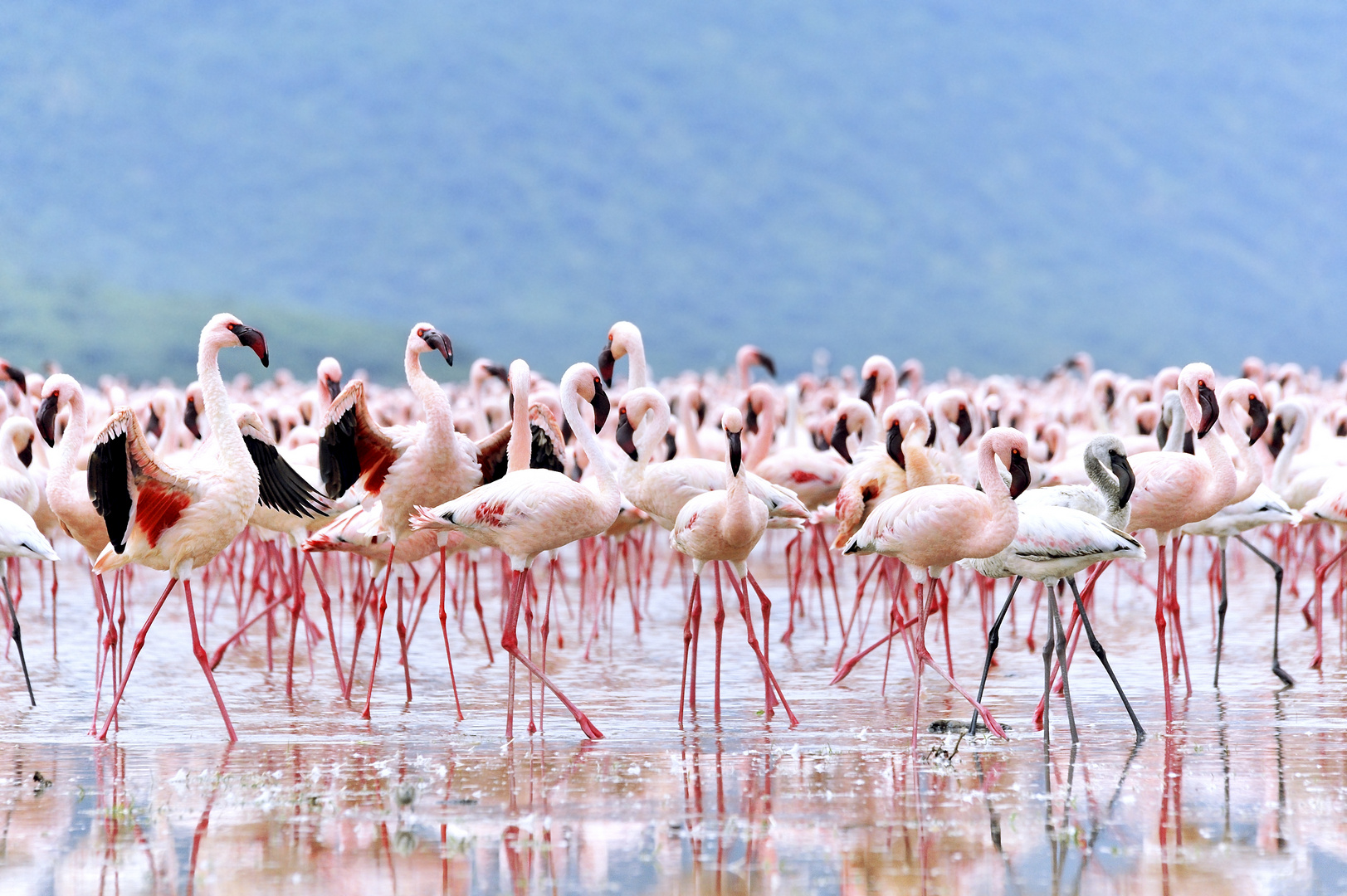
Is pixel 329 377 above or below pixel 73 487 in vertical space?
above

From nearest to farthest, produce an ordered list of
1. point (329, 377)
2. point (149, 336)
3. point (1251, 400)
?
point (1251, 400) → point (329, 377) → point (149, 336)

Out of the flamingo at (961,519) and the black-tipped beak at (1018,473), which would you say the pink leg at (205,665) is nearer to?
the flamingo at (961,519)

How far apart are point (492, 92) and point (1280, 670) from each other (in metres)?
75.2

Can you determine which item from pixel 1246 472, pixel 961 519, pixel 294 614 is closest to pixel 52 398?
pixel 294 614

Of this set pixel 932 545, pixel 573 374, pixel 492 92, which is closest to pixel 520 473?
pixel 573 374

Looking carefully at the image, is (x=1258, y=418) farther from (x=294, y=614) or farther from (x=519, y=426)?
(x=294, y=614)

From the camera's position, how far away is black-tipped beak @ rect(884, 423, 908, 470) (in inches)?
293

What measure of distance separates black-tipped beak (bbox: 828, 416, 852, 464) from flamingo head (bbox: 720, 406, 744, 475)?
2.16 meters

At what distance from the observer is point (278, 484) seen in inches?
283

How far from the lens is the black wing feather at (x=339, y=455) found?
22.9 feet

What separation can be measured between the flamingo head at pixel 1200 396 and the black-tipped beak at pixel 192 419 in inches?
231

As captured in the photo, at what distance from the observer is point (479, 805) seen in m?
5.00

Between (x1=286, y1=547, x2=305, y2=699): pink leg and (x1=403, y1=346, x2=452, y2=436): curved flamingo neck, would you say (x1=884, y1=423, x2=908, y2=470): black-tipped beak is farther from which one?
(x1=286, y1=547, x2=305, y2=699): pink leg

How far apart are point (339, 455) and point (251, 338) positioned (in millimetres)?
852
